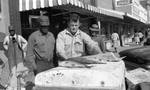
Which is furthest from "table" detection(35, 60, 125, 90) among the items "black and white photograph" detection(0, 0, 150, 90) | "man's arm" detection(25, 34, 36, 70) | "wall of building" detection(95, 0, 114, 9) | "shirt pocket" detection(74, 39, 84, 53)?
"wall of building" detection(95, 0, 114, 9)

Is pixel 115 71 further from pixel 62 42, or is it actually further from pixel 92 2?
pixel 92 2

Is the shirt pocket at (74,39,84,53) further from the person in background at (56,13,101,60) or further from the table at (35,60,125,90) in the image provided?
the table at (35,60,125,90)

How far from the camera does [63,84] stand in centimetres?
328

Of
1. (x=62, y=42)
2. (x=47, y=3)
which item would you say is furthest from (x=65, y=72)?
(x=47, y=3)

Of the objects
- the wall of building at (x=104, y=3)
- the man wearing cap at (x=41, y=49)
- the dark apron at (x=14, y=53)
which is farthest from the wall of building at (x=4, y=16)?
the wall of building at (x=104, y=3)

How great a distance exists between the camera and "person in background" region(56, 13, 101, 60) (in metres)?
4.38

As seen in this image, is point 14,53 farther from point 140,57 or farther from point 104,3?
point 104,3

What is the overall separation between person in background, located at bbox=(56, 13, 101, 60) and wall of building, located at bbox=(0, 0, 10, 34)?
673cm

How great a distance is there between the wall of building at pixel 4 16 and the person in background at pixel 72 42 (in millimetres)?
6732

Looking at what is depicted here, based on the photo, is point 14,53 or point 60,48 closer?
point 60,48

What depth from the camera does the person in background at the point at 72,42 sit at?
438 cm

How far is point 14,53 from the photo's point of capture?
7727 mm

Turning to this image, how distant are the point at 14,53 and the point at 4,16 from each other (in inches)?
143

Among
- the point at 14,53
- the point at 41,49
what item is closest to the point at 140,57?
the point at 41,49
